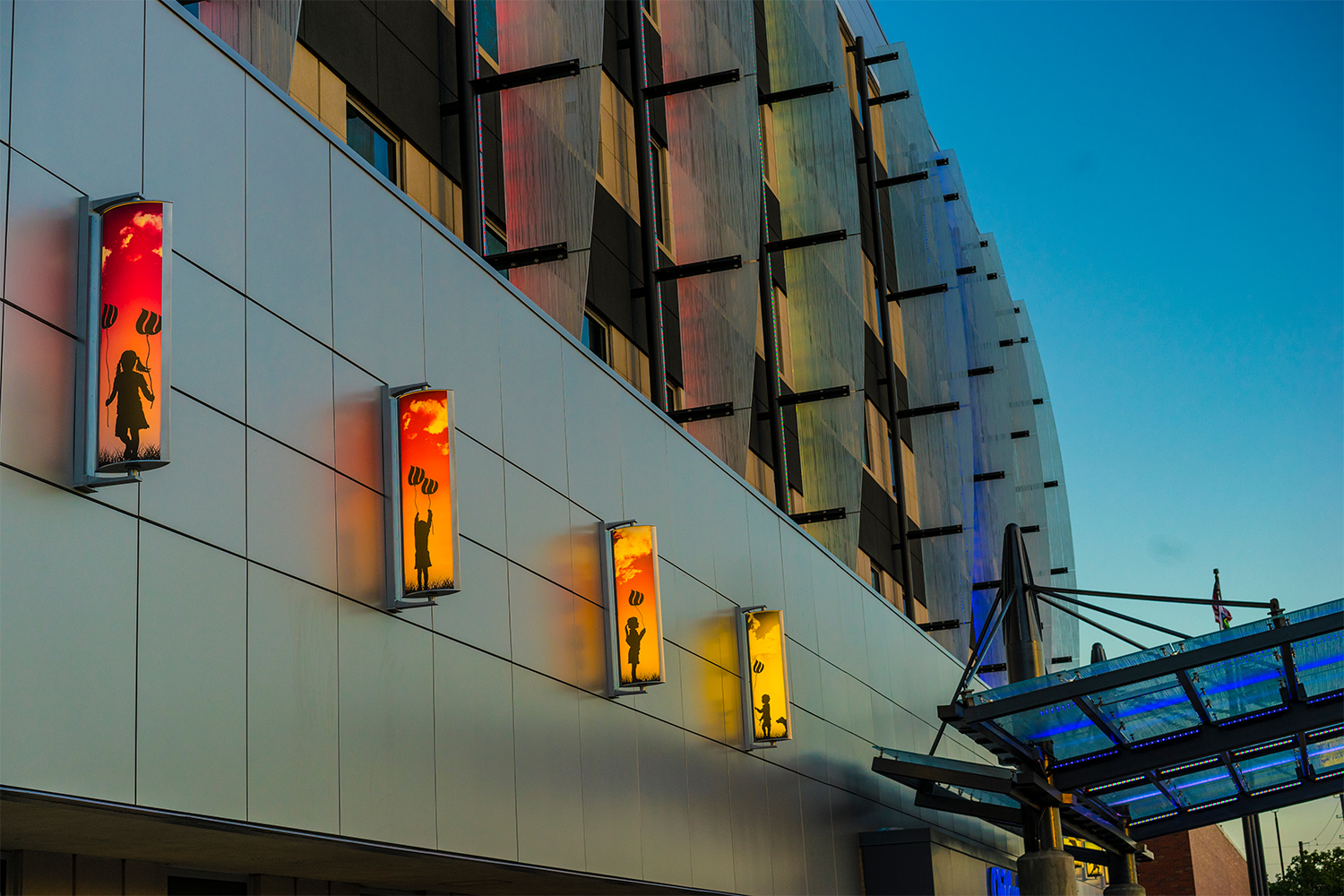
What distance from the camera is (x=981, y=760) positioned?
111 ft

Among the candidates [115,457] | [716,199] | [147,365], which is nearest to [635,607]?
[147,365]

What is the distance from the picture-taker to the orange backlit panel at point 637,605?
15.1 metres

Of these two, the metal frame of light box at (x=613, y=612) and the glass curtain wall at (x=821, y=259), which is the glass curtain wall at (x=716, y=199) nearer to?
the glass curtain wall at (x=821, y=259)

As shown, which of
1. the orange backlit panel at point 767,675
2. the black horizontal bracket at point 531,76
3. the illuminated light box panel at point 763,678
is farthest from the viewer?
the orange backlit panel at point 767,675

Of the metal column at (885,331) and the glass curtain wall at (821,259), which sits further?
the metal column at (885,331)

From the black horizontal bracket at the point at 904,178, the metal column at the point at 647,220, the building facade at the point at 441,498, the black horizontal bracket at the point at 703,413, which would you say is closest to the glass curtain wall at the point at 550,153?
the building facade at the point at 441,498

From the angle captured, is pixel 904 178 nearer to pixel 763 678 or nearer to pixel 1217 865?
pixel 763 678

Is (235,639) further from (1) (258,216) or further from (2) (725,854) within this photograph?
(2) (725,854)

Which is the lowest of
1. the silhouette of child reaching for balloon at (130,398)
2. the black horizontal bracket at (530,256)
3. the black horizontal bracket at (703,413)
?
the silhouette of child reaching for balloon at (130,398)

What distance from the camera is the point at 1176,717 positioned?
1742 cm

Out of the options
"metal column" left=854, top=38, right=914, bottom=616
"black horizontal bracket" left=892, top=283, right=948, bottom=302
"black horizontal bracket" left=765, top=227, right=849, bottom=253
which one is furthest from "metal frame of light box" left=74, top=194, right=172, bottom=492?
"black horizontal bracket" left=892, top=283, right=948, bottom=302

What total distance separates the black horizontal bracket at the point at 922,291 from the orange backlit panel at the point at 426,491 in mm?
27281

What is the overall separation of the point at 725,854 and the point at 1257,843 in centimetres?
5373

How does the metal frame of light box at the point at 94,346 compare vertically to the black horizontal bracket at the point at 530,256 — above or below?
below
